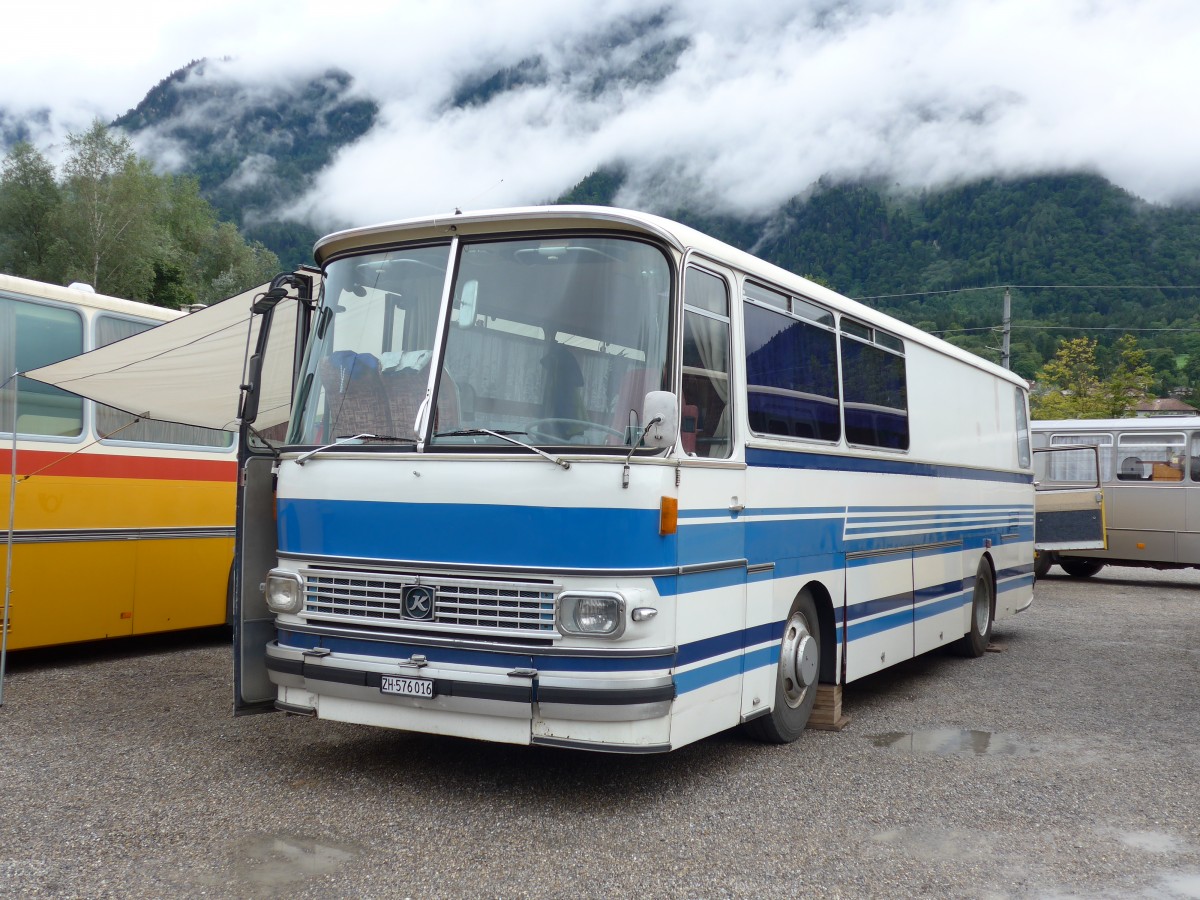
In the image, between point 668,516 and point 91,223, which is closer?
point 668,516

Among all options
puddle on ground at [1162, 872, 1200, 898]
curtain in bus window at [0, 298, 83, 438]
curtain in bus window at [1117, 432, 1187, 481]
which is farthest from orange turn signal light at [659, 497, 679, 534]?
curtain in bus window at [1117, 432, 1187, 481]

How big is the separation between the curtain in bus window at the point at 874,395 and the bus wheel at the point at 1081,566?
15.1 metres

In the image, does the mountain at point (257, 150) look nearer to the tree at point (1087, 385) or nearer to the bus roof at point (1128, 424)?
the tree at point (1087, 385)

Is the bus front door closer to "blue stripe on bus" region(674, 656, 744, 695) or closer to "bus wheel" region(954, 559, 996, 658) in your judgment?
"bus wheel" region(954, 559, 996, 658)

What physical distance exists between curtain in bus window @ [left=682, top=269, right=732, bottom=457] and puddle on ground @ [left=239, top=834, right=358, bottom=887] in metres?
2.55

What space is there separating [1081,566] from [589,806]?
19.4 meters

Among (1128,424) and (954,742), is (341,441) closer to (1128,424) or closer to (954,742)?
(954,742)

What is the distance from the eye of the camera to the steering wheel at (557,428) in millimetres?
5676

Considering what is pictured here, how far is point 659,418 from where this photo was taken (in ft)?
17.8

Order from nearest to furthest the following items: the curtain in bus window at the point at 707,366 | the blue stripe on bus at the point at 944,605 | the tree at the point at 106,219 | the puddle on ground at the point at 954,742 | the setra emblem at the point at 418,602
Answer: the setra emblem at the point at 418,602, the curtain in bus window at the point at 707,366, the puddle on ground at the point at 954,742, the blue stripe on bus at the point at 944,605, the tree at the point at 106,219

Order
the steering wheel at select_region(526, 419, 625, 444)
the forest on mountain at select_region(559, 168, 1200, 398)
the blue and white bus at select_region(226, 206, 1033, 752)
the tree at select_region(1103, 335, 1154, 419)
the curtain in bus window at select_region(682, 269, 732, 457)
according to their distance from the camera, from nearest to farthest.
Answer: the blue and white bus at select_region(226, 206, 1033, 752) → the steering wheel at select_region(526, 419, 625, 444) → the curtain in bus window at select_region(682, 269, 732, 457) → the tree at select_region(1103, 335, 1154, 419) → the forest on mountain at select_region(559, 168, 1200, 398)

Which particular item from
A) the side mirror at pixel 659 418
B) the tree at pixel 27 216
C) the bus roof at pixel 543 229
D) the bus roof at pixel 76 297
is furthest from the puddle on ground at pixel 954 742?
the tree at pixel 27 216

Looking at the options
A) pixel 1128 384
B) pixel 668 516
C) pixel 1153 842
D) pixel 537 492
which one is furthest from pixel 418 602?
pixel 1128 384

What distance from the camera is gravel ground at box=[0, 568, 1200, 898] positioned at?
16.1 feet
